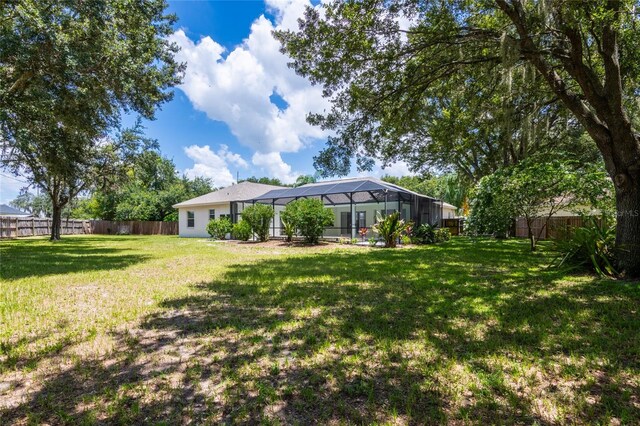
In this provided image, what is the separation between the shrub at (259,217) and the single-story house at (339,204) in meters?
1.21

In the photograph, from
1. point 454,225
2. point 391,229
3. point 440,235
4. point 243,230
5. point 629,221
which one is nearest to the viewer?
point 629,221

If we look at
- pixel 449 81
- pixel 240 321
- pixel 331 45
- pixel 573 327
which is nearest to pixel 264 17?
pixel 331 45

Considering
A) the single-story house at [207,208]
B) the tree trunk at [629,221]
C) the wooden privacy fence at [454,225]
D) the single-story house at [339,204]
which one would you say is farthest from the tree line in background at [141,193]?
the wooden privacy fence at [454,225]

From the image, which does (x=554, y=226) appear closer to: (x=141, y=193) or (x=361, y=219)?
(x=361, y=219)

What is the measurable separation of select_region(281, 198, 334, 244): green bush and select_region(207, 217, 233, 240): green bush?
209 inches

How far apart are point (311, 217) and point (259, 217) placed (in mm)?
3652

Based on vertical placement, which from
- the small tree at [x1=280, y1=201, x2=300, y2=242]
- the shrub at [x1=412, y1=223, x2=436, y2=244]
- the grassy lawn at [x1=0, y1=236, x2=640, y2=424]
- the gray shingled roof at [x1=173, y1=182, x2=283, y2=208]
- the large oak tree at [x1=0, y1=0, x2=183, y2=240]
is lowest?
the grassy lawn at [x1=0, y1=236, x2=640, y2=424]

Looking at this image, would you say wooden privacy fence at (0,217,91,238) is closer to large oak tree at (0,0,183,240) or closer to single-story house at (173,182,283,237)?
single-story house at (173,182,283,237)

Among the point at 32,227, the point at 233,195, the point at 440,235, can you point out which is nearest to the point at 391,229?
the point at 440,235

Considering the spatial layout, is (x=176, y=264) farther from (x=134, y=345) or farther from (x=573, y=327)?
(x=573, y=327)

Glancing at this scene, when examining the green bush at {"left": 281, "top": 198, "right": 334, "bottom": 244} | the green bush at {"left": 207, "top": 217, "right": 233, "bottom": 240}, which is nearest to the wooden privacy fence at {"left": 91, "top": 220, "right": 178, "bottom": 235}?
the green bush at {"left": 207, "top": 217, "right": 233, "bottom": 240}

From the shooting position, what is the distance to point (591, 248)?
22.0ft

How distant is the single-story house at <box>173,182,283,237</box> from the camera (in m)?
23.5

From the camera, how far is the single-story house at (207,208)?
23469 millimetres
